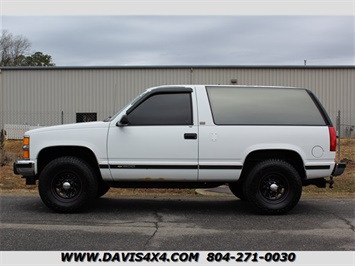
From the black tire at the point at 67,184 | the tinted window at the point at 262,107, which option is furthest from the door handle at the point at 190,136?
the black tire at the point at 67,184

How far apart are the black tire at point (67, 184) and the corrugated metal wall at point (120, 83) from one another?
1972 centimetres

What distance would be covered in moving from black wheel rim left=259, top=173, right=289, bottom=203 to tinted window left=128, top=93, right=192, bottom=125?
5.01ft

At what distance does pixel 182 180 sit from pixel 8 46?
6447 cm

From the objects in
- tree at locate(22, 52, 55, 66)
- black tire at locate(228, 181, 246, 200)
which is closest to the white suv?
black tire at locate(228, 181, 246, 200)

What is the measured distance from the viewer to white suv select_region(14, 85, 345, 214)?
6301mm

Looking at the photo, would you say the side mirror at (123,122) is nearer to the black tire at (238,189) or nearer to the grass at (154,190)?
the black tire at (238,189)

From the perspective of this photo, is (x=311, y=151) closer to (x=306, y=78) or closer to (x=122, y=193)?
(x=122, y=193)

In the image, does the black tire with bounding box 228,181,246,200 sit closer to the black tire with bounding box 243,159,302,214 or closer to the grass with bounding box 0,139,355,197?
the black tire with bounding box 243,159,302,214

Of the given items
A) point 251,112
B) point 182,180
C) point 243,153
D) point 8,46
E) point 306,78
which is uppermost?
point 8,46

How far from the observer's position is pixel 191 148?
20.6 feet

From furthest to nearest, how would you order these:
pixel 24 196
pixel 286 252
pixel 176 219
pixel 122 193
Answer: pixel 122 193
pixel 24 196
pixel 176 219
pixel 286 252

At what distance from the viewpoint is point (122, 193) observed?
8.97 meters

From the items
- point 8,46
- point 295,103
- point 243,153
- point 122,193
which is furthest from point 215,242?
point 8,46

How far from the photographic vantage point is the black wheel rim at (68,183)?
645cm
